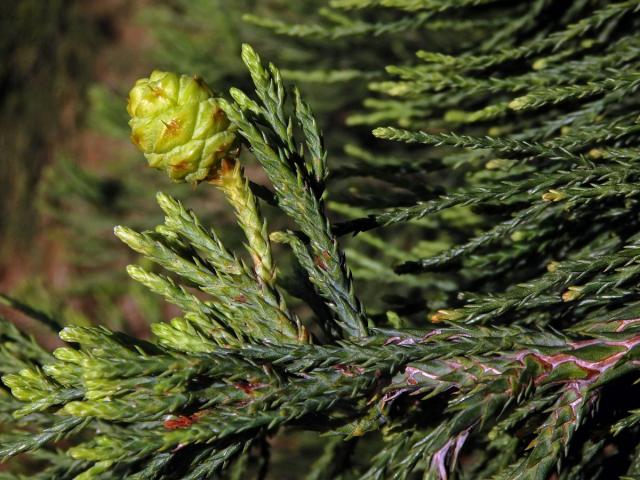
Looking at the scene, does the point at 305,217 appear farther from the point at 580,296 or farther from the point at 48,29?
the point at 48,29

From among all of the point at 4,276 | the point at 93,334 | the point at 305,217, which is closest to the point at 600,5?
the point at 305,217

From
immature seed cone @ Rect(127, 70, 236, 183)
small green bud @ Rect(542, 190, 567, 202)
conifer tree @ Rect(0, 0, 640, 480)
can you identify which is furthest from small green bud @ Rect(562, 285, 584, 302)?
immature seed cone @ Rect(127, 70, 236, 183)

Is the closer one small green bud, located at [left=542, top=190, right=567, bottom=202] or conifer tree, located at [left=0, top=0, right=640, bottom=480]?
conifer tree, located at [left=0, top=0, right=640, bottom=480]

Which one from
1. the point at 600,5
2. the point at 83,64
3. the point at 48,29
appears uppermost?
the point at 600,5

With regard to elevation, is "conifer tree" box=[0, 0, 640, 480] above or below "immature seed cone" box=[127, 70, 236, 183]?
below

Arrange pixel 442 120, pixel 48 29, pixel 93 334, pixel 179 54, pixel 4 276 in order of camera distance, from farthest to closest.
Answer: pixel 4 276 → pixel 48 29 → pixel 179 54 → pixel 442 120 → pixel 93 334

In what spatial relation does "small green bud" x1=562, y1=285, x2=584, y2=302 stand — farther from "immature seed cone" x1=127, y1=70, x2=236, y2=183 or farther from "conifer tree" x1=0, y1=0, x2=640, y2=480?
"immature seed cone" x1=127, y1=70, x2=236, y2=183

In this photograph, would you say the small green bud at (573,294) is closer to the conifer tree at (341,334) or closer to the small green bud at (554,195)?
the conifer tree at (341,334)

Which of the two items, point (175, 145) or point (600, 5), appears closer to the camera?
point (175, 145)

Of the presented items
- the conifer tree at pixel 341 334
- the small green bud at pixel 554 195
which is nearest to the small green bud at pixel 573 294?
the conifer tree at pixel 341 334
